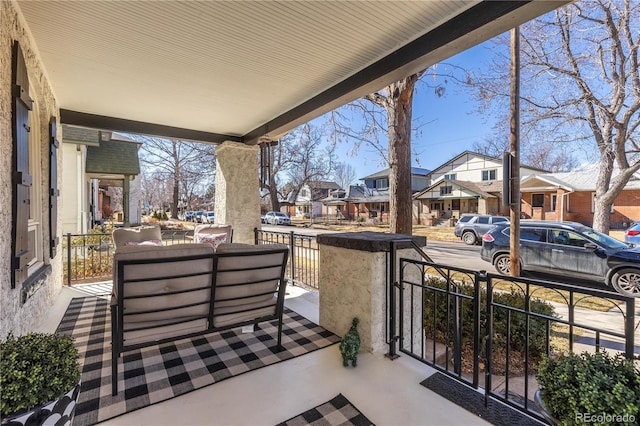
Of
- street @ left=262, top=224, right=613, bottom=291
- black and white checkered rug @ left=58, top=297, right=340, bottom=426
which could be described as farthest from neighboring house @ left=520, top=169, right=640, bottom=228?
black and white checkered rug @ left=58, top=297, right=340, bottom=426

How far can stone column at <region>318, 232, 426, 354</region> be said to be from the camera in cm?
231

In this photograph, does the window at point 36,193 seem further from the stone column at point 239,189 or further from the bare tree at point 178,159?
the bare tree at point 178,159

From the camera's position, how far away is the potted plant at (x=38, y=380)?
1.10 meters

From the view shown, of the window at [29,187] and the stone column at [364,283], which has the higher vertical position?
the window at [29,187]

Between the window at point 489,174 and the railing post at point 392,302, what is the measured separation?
23377 mm

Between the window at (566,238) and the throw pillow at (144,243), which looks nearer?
the throw pillow at (144,243)

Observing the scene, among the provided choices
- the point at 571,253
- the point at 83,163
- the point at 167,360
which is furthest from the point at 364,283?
the point at 83,163

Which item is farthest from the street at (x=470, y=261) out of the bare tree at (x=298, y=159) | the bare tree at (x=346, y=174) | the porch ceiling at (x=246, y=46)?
the bare tree at (x=346, y=174)

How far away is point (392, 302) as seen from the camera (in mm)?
2318

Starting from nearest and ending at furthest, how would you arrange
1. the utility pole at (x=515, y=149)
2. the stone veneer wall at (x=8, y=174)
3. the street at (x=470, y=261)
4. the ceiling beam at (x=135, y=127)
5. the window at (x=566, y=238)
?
the stone veneer wall at (x=8, y=174) < the ceiling beam at (x=135, y=127) < the utility pole at (x=515, y=149) < the window at (x=566, y=238) < the street at (x=470, y=261)

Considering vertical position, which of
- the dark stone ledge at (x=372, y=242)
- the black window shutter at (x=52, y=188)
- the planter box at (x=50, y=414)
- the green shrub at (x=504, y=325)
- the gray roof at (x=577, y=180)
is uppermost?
the gray roof at (x=577, y=180)

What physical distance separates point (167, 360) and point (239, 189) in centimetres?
393

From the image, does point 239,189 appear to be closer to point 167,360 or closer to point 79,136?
point 167,360

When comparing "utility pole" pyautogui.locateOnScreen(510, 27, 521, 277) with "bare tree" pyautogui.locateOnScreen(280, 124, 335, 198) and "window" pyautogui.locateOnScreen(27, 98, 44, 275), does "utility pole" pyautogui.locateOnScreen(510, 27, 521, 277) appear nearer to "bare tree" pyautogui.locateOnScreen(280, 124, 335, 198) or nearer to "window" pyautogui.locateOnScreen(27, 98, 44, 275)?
"window" pyautogui.locateOnScreen(27, 98, 44, 275)
